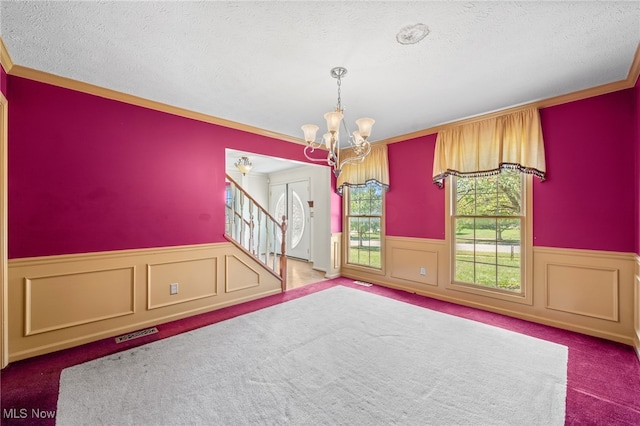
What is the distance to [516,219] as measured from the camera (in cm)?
344

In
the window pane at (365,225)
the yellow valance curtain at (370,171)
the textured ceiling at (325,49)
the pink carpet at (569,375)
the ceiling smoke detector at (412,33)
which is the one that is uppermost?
the textured ceiling at (325,49)

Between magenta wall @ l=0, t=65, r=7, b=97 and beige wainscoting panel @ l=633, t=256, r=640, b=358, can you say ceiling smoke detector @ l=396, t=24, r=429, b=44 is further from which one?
magenta wall @ l=0, t=65, r=7, b=97

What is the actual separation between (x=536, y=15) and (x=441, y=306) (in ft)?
10.9

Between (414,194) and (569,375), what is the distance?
9.20 feet

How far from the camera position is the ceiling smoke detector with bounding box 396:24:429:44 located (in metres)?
1.86

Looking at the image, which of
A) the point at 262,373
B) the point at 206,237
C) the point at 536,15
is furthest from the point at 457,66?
the point at 206,237

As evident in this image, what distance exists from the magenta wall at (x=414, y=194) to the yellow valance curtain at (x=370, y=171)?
0.11 metres

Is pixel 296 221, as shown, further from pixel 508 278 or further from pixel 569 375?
pixel 569 375

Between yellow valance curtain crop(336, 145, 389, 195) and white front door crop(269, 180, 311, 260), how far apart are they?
5.58 ft

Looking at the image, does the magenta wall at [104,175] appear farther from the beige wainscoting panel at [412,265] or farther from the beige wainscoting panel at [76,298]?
the beige wainscoting panel at [412,265]

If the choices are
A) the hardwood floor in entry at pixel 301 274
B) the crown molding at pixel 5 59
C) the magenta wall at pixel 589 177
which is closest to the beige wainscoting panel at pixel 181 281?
the hardwood floor in entry at pixel 301 274

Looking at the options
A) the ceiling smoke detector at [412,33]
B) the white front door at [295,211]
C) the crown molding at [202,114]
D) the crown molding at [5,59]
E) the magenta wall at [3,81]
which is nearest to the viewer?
the ceiling smoke detector at [412,33]

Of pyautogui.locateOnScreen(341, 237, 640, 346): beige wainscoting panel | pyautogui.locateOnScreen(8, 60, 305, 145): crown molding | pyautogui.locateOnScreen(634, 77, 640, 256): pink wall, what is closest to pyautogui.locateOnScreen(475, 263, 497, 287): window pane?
pyautogui.locateOnScreen(341, 237, 640, 346): beige wainscoting panel

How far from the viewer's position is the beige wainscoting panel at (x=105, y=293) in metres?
2.40
